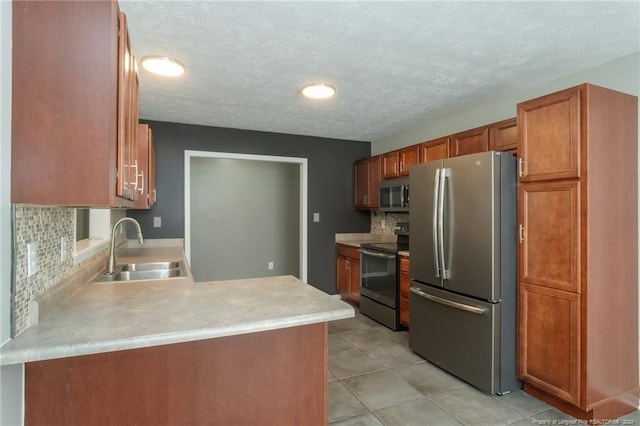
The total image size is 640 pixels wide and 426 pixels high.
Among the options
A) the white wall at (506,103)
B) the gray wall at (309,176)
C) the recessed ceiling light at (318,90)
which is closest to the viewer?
the white wall at (506,103)

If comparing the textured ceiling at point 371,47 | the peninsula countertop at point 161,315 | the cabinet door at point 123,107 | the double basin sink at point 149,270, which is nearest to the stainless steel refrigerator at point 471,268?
the textured ceiling at point 371,47

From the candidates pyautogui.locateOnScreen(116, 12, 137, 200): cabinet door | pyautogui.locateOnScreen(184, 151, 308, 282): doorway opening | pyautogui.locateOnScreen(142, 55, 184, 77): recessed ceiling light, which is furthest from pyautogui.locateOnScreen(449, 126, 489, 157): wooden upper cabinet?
pyautogui.locateOnScreen(116, 12, 137, 200): cabinet door

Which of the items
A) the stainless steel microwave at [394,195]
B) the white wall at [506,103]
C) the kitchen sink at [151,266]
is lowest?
the kitchen sink at [151,266]

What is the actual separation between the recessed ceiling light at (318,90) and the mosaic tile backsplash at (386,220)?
2.12 metres

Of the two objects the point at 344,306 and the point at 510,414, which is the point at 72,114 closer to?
the point at 344,306

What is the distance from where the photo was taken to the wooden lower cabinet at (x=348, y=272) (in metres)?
4.48

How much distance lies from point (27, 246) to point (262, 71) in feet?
6.20

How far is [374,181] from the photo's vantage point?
Answer: 4633 millimetres

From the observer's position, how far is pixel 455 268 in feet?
8.64

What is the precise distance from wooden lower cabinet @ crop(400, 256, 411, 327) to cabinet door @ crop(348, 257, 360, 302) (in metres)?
0.90

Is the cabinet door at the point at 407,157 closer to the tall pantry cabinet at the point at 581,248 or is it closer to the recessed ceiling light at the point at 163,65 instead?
the tall pantry cabinet at the point at 581,248

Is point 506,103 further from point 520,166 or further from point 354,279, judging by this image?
point 354,279

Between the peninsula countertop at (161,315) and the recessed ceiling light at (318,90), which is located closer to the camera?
the peninsula countertop at (161,315)

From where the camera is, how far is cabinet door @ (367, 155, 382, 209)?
455 centimetres
